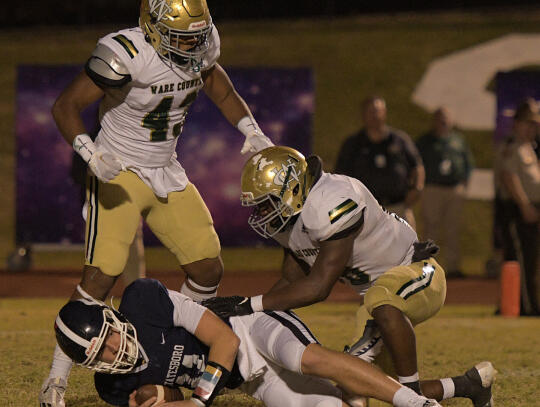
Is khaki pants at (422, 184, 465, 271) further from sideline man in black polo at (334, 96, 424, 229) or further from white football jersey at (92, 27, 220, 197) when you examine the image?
Result: white football jersey at (92, 27, 220, 197)

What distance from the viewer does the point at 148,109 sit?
4.79 metres

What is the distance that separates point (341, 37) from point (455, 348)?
230 inches

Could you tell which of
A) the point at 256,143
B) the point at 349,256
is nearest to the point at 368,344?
the point at 349,256

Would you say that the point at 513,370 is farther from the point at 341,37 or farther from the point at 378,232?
the point at 341,37

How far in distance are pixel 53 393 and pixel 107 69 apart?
1.43m

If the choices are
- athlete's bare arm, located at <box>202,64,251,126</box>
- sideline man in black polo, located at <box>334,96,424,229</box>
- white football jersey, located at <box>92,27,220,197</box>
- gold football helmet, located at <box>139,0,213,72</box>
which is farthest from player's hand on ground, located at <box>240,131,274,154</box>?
sideline man in black polo, located at <box>334,96,424,229</box>

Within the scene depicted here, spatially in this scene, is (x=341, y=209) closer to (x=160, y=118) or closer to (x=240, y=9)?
(x=160, y=118)

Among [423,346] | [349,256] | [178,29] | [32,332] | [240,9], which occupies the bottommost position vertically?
[32,332]

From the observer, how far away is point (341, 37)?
11367 millimetres

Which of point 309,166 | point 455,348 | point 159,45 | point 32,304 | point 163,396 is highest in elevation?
point 159,45

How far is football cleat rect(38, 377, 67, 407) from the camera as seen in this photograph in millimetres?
4289

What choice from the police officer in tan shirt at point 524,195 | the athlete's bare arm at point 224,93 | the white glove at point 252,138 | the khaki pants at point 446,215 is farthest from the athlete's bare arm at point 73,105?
the khaki pants at point 446,215

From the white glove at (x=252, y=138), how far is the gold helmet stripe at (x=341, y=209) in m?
0.88

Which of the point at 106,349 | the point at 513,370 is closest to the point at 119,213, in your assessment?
the point at 106,349
